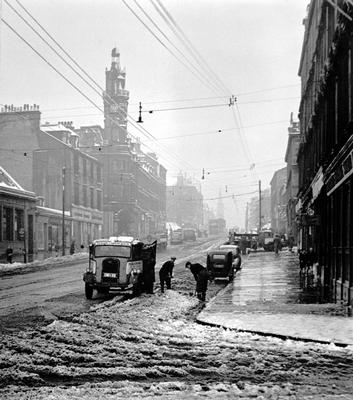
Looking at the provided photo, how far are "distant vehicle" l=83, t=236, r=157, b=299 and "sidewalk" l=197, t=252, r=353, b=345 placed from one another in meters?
3.25

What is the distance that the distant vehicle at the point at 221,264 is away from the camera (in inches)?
1134

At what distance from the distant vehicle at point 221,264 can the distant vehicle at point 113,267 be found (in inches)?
309

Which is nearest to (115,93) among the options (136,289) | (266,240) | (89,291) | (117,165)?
(117,165)

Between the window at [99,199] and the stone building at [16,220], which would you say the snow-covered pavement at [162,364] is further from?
the window at [99,199]

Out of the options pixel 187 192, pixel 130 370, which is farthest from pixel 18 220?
pixel 187 192

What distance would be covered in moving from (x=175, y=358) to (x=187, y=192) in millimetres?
155372

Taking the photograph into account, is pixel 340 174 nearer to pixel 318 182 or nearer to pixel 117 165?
pixel 318 182

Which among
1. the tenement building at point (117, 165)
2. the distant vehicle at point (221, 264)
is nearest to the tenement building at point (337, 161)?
the distant vehicle at point (221, 264)

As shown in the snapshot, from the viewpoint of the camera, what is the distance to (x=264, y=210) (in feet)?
527

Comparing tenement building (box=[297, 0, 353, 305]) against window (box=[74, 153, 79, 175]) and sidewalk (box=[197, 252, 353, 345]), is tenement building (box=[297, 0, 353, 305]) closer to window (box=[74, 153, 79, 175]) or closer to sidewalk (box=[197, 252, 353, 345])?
sidewalk (box=[197, 252, 353, 345])

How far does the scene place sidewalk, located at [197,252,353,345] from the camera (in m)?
12.0

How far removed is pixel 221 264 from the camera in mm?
28969

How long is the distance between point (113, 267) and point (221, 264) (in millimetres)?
9500

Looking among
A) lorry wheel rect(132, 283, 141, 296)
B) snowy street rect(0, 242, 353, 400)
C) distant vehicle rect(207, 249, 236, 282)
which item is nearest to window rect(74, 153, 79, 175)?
distant vehicle rect(207, 249, 236, 282)
